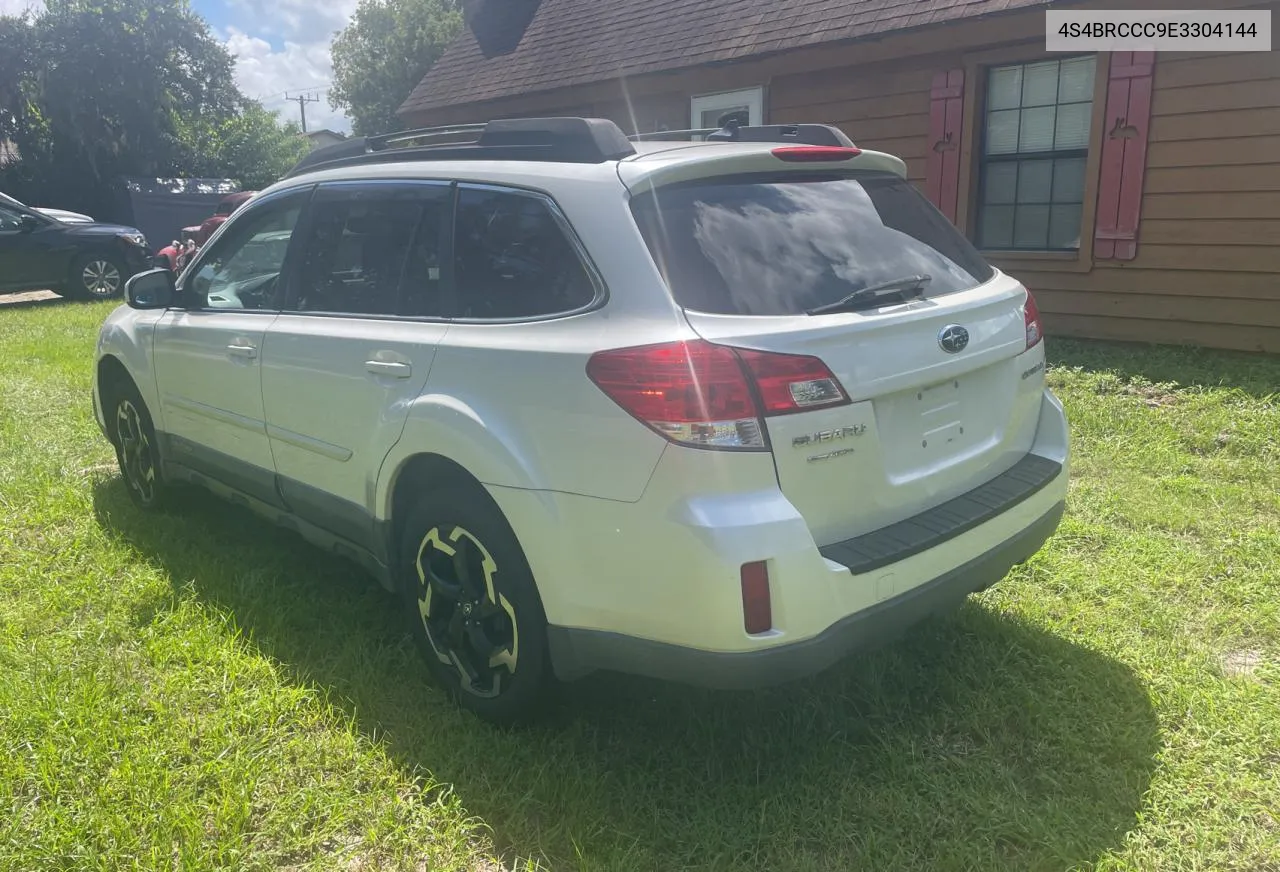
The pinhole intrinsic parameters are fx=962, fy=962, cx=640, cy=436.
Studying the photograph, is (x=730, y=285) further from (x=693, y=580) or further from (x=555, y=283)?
(x=693, y=580)

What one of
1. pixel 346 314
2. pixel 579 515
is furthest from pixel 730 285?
pixel 346 314

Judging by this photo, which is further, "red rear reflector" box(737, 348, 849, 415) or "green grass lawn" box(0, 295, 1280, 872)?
"green grass lawn" box(0, 295, 1280, 872)

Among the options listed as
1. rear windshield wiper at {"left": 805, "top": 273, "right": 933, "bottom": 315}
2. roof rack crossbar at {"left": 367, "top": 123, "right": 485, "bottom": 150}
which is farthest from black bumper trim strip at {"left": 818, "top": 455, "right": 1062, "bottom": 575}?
roof rack crossbar at {"left": 367, "top": 123, "right": 485, "bottom": 150}

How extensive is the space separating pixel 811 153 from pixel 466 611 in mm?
1682

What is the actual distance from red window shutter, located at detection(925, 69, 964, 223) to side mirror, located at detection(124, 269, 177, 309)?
6.84m

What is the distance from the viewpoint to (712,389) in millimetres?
2248

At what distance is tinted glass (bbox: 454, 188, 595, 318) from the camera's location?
2.59 metres

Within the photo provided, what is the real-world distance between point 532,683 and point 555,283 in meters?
1.11

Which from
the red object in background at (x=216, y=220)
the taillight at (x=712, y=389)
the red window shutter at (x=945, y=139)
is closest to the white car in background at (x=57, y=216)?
the red object in background at (x=216, y=220)

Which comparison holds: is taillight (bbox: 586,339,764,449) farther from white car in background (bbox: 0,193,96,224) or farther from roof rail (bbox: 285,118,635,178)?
white car in background (bbox: 0,193,96,224)

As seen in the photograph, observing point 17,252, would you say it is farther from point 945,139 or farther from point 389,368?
point 389,368

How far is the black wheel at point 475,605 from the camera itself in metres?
2.63

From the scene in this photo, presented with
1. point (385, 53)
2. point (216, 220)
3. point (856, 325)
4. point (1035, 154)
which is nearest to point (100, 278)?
point (216, 220)

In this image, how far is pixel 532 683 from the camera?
105 inches
